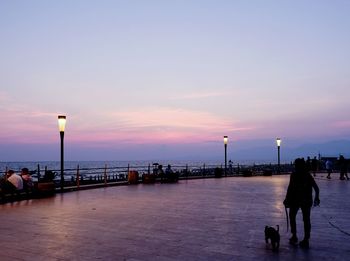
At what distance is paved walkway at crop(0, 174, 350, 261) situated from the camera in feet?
27.5

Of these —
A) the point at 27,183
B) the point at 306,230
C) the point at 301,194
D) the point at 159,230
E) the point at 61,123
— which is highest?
the point at 61,123

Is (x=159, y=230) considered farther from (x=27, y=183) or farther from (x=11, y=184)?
(x=27, y=183)

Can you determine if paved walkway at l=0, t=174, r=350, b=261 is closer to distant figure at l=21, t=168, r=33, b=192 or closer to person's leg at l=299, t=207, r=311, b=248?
person's leg at l=299, t=207, r=311, b=248

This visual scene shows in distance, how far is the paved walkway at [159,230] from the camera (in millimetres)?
8367


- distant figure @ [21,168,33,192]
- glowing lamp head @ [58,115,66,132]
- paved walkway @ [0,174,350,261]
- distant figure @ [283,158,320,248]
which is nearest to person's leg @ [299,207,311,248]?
distant figure @ [283,158,320,248]

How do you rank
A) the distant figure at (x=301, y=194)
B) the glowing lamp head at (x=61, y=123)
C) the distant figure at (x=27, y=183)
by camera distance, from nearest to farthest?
the distant figure at (x=301, y=194), the distant figure at (x=27, y=183), the glowing lamp head at (x=61, y=123)

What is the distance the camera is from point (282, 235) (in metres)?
10.2

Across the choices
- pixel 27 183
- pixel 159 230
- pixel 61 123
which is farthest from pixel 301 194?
pixel 61 123

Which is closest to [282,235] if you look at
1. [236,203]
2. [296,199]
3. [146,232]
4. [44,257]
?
[296,199]

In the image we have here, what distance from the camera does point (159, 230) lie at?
10.9 metres

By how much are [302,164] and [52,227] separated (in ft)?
20.1

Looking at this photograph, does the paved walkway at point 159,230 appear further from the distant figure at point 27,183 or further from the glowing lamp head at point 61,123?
the glowing lamp head at point 61,123

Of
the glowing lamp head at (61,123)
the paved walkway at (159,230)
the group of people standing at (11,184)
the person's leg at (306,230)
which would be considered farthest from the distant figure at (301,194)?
the glowing lamp head at (61,123)

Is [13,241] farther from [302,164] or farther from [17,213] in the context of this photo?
[302,164]
